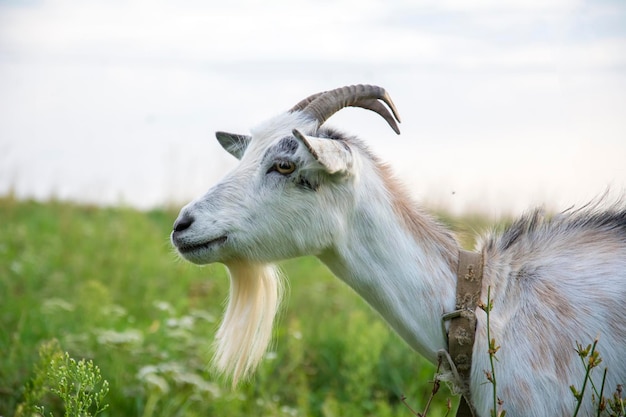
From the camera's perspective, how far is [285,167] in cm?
282

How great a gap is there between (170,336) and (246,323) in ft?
4.86

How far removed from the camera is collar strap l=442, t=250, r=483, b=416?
8.83 ft

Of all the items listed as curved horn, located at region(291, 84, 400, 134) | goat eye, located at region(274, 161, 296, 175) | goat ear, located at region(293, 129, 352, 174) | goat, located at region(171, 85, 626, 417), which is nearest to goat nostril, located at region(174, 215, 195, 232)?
goat, located at region(171, 85, 626, 417)

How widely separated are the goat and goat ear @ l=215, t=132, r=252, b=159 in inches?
12.7

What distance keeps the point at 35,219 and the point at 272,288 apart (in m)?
6.66

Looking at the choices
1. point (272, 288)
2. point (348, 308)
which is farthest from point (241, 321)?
point (348, 308)

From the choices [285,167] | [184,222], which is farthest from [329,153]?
[184,222]

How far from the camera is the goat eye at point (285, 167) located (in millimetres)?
2811

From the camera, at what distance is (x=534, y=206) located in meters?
3.07

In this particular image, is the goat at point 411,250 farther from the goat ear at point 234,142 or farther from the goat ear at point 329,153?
the goat ear at point 234,142

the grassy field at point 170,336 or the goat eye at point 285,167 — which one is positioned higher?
the goat eye at point 285,167

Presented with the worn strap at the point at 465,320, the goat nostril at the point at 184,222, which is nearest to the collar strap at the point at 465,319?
the worn strap at the point at 465,320

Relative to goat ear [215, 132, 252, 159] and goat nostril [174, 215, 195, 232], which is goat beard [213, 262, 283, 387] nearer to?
goat nostril [174, 215, 195, 232]

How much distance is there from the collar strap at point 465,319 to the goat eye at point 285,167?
0.74 m
